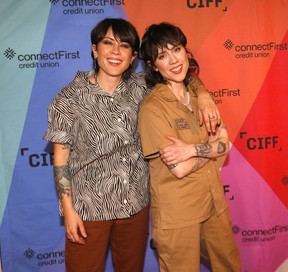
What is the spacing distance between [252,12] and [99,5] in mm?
919

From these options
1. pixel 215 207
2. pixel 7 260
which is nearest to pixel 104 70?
pixel 215 207

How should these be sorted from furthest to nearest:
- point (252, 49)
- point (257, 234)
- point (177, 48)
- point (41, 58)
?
point (257, 234), point (252, 49), point (41, 58), point (177, 48)

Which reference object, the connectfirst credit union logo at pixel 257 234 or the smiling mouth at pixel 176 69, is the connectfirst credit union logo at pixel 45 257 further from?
the smiling mouth at pixel 176 69

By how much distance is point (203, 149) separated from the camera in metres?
1.59

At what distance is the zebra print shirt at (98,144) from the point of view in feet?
5.14

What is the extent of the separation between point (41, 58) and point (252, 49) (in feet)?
4.15

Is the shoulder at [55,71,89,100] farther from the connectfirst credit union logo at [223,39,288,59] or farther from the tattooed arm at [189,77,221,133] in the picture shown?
the connectfirst credit union logo at [223,39,288,59]

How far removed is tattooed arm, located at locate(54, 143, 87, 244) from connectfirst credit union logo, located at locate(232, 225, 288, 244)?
1.19 m

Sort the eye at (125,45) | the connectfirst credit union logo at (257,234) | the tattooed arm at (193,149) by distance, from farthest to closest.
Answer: the connectfirst credit union logo at (257,234) < the eye at (125,45) < the tattooed arm at (193,149)

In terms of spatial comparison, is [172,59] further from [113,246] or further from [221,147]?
[113,246]

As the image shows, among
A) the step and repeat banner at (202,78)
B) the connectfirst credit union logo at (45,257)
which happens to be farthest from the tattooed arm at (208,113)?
the connectfirst credit union logo at (45,257)

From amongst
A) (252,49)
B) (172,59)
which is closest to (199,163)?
(172,59)

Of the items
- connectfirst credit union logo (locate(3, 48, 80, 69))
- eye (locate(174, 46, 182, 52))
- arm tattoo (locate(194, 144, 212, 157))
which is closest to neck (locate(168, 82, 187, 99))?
eye (locate(174, 46, 182, 52))

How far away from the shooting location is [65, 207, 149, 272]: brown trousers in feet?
5.39
